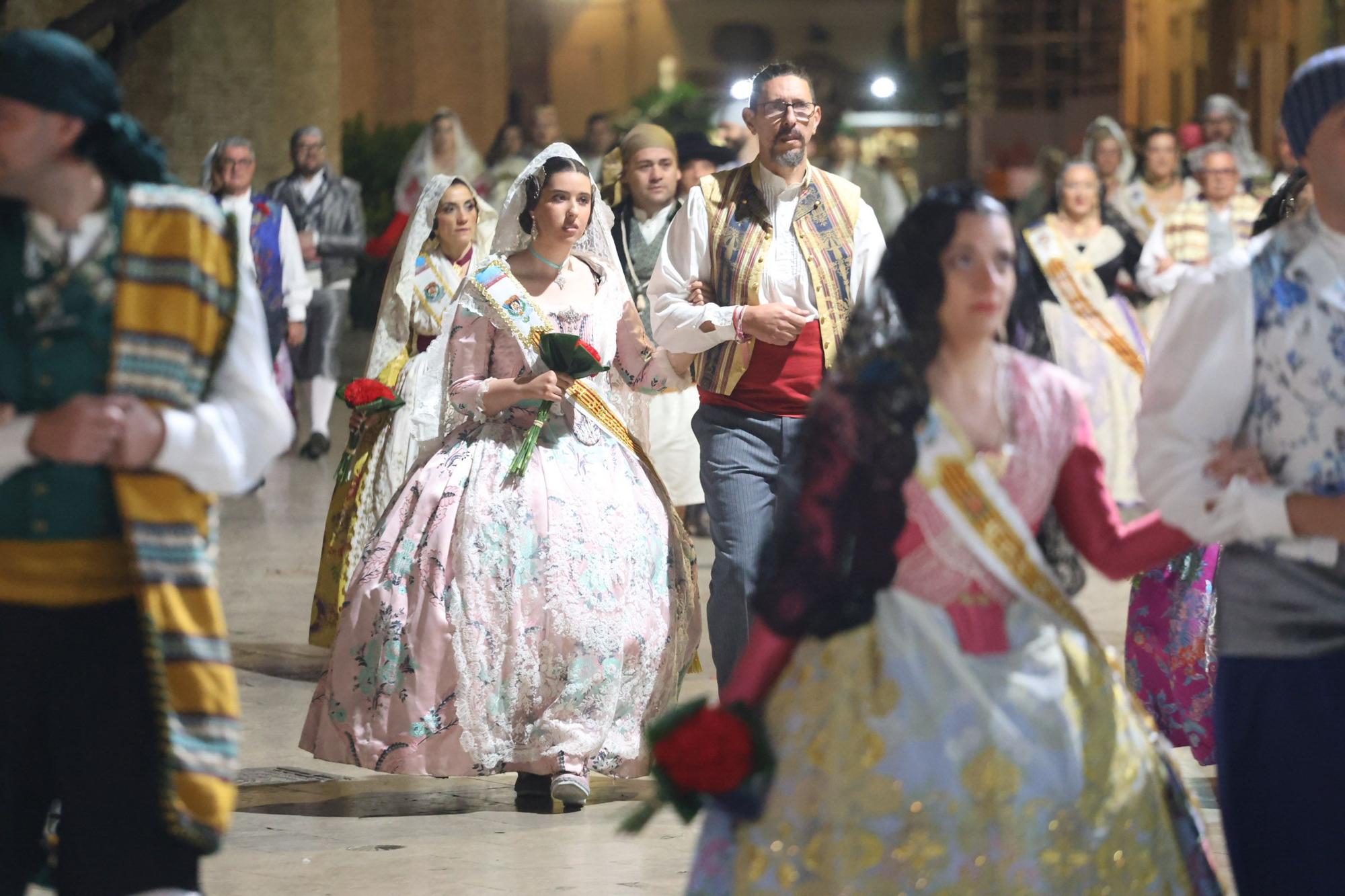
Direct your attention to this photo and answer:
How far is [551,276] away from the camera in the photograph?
21.7 ft

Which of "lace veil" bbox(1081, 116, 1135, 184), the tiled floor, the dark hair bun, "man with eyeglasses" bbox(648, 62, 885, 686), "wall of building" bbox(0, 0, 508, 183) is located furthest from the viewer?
"wall of building" bbox(0, 0, 508, 183)

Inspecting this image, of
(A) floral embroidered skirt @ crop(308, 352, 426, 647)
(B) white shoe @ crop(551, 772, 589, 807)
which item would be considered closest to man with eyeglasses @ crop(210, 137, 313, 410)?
(A) floral embroidered skirt @ crop(308, 352, 426, 647)

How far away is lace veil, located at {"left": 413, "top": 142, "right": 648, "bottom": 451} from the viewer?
663cm

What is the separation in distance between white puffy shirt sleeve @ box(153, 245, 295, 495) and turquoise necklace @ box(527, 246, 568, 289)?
2863 mm

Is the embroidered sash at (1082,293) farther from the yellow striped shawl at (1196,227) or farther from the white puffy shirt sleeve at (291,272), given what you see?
the white puffy shirt sleeve at (291,272)

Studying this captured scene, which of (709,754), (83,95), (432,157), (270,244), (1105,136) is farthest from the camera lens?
(432,157)

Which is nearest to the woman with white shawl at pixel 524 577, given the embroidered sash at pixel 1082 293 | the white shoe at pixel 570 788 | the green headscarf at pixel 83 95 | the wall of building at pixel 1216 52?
the white shoe at pixel 570 788

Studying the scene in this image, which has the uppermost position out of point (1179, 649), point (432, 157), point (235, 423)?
point (432, 157)

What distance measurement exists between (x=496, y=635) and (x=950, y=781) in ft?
9.51

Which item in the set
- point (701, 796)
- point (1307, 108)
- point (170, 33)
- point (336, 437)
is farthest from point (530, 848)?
point (170, 33)

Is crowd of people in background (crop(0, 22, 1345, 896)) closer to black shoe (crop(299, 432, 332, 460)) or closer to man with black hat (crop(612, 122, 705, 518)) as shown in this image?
man with black hat (crop(612, 122, 705, 518))

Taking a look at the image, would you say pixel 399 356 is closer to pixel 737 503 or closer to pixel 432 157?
pixel 737 503

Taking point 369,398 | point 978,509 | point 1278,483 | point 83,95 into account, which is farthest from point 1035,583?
point 369,398

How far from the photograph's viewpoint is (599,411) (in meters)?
6.55
